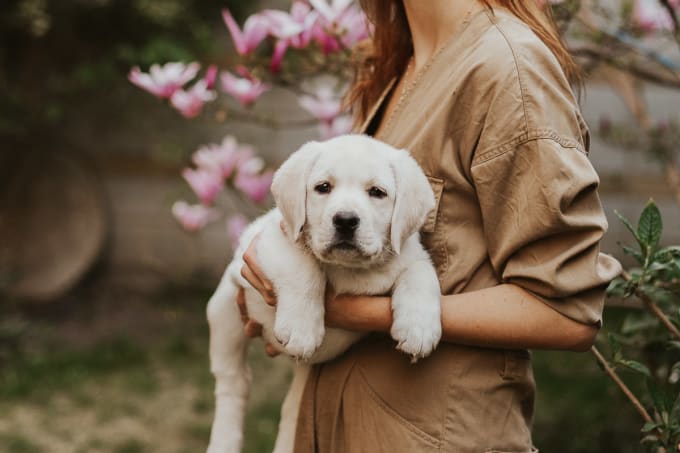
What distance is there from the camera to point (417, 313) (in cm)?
152

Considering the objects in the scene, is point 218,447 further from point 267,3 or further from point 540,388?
point 267,3

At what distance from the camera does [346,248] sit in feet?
5.23

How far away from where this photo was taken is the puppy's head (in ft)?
5.25


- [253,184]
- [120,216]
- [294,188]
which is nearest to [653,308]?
[294,188]

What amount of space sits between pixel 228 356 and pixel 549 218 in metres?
1.02

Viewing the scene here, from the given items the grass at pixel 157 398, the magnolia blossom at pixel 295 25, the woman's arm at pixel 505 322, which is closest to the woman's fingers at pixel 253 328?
the woman's arm at pixel 505 322

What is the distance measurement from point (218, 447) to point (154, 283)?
4.62 m

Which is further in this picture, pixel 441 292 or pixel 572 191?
pixel 441 292

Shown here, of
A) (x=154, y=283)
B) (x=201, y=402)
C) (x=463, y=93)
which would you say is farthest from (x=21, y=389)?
(x=463, y=93)

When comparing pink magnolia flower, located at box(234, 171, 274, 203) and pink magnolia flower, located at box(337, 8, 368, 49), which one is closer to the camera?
pink magnolia flower, located at box(337, 8, 368, 49)

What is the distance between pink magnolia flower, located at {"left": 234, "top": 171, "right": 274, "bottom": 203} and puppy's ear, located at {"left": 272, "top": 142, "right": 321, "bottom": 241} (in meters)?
1.32

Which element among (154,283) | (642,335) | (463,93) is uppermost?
(463,93)

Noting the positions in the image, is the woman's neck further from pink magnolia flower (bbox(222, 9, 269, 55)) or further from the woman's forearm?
pink magnolia flower (bbox(222, 9, 269, 55))

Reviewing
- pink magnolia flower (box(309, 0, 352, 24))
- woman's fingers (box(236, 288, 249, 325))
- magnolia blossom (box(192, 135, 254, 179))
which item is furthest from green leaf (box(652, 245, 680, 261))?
magnolia blossom (box(192, 135, 254, 179))
